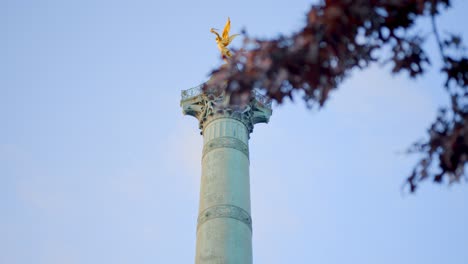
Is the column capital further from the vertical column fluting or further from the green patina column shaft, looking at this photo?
the vertical column fluting

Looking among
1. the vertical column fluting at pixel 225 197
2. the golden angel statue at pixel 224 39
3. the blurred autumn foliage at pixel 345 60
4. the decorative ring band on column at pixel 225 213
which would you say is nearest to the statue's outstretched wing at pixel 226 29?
the golden angel statue at pixel 224 39

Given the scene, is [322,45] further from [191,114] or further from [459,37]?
[191,114]

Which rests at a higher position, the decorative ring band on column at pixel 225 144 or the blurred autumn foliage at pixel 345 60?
the decorative ring band on column at pixel 225 144

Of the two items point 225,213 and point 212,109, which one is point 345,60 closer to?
point 225,213

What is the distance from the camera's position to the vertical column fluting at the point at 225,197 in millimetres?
19359

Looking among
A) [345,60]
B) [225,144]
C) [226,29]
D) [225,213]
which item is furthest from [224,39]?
[345,60]

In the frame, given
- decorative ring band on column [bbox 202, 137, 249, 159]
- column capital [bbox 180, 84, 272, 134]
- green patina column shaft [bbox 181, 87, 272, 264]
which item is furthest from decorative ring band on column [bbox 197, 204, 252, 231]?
column capital [bbox 180, 84, 272, 134]

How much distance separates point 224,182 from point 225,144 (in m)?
1.75

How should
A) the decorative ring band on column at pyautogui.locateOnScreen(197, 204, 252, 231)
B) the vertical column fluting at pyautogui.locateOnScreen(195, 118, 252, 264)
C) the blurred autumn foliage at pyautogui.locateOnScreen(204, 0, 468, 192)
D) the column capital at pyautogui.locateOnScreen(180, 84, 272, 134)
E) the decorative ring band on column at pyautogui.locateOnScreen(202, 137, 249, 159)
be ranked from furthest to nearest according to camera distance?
1. the column capital at pyautogui.locateOnScreen(180, 84, 272, 134)
2. the decorative ring band on column at pyautogui.locateOnScreen(202, 137, 249, 159)
3. the decorative ring band on column at pyautogui.locateOnScreen(197, 204, 252, 231)
4. the vertical column fluting at pyautogui.locateOnScreen(195, 118, 252, 264)
5. the blurred autumn foliage at pyautogui.locateOnScreen(204, 0, 468, 192)

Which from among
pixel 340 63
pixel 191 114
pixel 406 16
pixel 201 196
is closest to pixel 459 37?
pixel 406 16

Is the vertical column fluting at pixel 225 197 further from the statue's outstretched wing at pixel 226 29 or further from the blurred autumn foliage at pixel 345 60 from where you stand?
the blurred autumn foliage at pixel 345 60

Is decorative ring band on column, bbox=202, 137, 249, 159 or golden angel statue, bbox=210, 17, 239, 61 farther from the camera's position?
golden angel statue, bbox=210, 17, 239, 61

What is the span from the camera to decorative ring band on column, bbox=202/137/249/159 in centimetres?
2222

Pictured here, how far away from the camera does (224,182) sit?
68.4ft
